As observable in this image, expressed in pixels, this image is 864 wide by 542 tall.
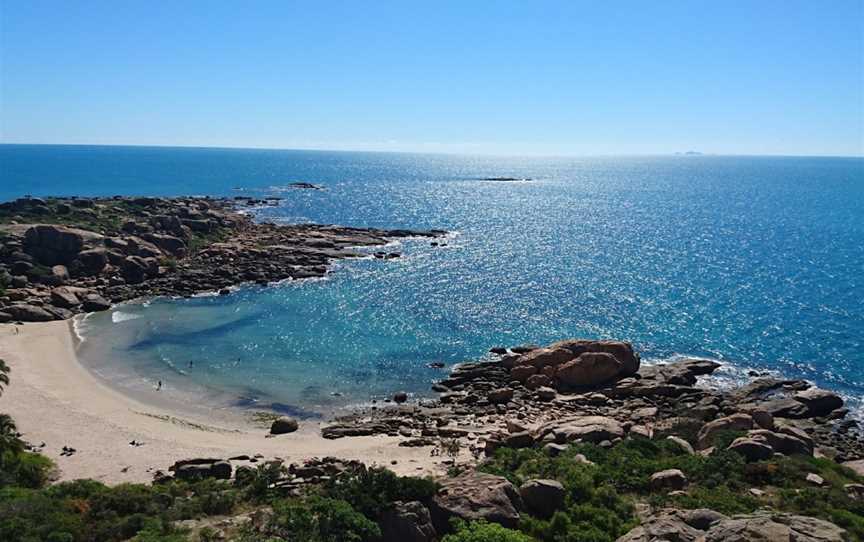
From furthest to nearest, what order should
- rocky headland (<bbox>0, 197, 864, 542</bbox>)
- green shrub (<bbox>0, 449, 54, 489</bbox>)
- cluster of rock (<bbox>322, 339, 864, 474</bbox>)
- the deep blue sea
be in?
the deep blue sea → cluster of rock (<bbox>322, 339, 864, 474</bbox>) → green shrub (<bbox>0, 449, 54, 489</bbox>) → rocky headland (<bbox>0, 197, 864, 542</bbox>)

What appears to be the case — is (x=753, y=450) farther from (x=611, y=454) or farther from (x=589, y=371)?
(x=589, y=371)

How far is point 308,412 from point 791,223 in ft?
422

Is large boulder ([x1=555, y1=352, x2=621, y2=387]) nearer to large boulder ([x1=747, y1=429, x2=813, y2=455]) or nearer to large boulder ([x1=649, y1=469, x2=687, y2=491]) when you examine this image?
large boulder ([x1=747, y1=429, x2=813, y2=455])

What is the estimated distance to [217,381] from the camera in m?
53.8

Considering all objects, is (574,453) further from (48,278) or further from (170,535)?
(48,278)

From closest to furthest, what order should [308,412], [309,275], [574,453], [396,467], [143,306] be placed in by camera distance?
[574,453], [396,467], [308,412], [143,306], [309,275]

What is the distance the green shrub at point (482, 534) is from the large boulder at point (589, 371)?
31.2 m

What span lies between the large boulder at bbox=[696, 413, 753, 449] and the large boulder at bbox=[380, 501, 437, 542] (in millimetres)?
21402

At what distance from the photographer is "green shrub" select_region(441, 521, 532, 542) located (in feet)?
73.1

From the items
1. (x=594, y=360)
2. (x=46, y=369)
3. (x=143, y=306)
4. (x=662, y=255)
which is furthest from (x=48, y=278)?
(x=662, y=255)

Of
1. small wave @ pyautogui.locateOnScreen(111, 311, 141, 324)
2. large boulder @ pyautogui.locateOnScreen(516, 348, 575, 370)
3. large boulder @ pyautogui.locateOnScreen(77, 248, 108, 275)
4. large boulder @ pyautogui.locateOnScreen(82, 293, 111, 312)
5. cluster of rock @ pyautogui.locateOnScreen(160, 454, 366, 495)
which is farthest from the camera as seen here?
large boulder @ pyautogui.locateOnScreen(77, 248, 108, 275)

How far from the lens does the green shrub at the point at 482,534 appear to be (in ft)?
73.1

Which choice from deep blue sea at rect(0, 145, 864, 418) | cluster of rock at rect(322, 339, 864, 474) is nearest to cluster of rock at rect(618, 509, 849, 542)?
cluster of rock at rect(322, 339, 864, 474)

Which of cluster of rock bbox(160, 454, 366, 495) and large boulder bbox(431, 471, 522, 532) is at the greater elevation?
large boulder bbox(431, 471, 522, 532)
